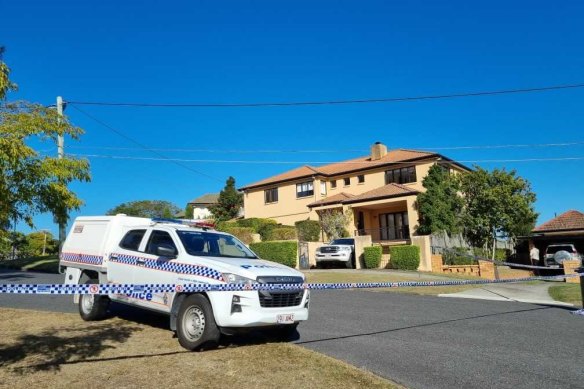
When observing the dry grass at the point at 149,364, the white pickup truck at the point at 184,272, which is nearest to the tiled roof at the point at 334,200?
the white pickup truck at the point at 184,272

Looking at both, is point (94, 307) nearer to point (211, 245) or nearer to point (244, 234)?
point (211, 245)

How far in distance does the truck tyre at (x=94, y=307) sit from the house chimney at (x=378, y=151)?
32405mm

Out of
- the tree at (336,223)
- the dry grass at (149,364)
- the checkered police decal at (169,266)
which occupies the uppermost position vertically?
the tree at (336,223)

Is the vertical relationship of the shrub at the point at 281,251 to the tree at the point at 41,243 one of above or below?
below

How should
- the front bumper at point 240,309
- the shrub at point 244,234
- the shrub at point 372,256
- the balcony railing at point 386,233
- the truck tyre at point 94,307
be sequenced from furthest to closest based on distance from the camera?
1. the balcony railing at point 386,233
2. the shrub at point 244,234
3. the shrub at point 372,256
4. the truck tyre at point 94,307
5. the front bumper at point 240,309

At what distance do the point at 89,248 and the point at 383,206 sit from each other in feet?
92.5

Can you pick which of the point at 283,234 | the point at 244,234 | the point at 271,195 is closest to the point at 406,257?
the point at 283,234

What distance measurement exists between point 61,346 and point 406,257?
63.3 ft

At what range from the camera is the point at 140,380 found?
518cm

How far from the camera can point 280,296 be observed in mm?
6707

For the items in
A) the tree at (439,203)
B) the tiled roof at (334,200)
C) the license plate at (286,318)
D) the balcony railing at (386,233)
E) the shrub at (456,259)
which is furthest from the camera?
the tiled roof at (334,200)

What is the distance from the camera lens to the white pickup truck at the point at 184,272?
637 centimetres

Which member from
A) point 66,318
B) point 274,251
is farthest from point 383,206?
point 66,318

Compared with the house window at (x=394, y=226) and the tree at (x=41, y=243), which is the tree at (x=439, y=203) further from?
the tree at (x=41, y=243)
